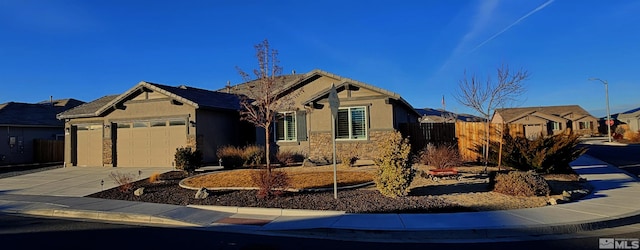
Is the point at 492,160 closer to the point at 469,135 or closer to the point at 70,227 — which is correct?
the point at 469,135

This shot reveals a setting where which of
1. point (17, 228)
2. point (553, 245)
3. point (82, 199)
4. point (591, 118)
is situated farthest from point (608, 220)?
point (591, 118)

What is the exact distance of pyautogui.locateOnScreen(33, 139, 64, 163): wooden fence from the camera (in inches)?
1048

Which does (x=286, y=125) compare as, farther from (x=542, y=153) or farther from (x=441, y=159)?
(x=542, y=153)

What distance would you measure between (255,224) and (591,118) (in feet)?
222

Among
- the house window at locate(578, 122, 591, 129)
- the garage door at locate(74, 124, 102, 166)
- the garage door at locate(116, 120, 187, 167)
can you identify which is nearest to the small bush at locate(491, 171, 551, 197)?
the garage door at locate(116, 120, 187, 167)

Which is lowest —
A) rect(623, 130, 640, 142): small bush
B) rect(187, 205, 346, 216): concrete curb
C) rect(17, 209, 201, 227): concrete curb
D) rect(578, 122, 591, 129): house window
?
rect(17, 209, 201, 227): concrete curb

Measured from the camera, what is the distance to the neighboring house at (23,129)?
2514 cm

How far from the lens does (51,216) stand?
948 cm

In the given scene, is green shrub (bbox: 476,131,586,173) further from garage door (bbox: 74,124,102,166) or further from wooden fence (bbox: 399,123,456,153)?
garage door (bbox: 74,124,102,166)

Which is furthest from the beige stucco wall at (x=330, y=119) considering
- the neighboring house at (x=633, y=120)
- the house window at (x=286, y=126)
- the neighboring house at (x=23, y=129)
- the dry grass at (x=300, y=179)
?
the neighboring house at (x=633, y=120)

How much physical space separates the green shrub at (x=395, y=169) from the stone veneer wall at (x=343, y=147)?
7980 mm

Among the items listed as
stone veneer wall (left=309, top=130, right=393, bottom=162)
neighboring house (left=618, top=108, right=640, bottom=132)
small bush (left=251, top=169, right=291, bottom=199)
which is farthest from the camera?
neighboring house (left=618, top=108, right=640, bottom=132)

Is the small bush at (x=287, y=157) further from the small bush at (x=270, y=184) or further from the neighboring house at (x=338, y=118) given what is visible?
the small bush at (x=270, y=184)

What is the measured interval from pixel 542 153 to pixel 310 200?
8401mm
